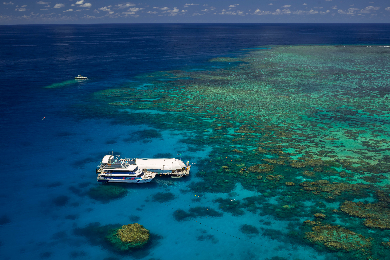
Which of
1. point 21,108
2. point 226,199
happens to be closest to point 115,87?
point 21,108

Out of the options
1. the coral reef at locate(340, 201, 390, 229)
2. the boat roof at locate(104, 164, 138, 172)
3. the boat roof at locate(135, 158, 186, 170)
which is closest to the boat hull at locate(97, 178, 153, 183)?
the boat roof at locate(104, 164, 138, 172)

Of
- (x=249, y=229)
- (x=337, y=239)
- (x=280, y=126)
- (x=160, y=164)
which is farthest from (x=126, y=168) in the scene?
(x=280, y=126)

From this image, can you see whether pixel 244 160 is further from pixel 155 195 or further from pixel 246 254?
pixel 246 254

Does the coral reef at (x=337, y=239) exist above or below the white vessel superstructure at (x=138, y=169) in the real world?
below

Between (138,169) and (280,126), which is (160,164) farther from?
(280,126)

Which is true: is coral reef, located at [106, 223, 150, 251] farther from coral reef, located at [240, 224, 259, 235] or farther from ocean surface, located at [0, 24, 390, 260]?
coral reef, located at [240, 224, 259, 235]

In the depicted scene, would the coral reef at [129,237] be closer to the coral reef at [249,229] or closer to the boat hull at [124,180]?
the boat hull at [124,180]

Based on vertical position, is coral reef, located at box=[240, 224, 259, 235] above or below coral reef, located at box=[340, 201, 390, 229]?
below

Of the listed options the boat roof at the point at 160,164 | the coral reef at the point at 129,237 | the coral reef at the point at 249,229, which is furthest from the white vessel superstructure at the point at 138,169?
the coral reef at the point at 249,229
